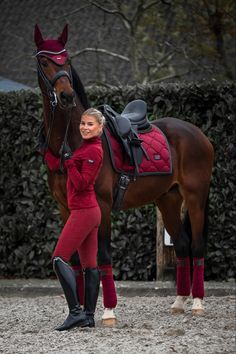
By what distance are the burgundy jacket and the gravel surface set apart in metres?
1.03

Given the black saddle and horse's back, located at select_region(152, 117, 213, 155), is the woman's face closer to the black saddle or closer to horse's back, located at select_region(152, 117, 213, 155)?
the black saddle

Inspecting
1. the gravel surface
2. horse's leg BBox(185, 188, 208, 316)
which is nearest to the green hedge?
the gravel surface

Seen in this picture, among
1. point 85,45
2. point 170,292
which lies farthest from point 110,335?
point 85,45

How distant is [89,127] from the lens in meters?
6.68

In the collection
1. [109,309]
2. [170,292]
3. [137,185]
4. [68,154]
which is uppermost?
[68,154]

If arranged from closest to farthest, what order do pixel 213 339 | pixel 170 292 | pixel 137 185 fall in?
pixel 213 339 → pixel 137 185 → pixel 170 292

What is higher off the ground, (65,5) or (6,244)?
(65,5)

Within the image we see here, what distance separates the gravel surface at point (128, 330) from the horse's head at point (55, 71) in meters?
1.89

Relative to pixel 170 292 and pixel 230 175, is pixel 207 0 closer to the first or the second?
pixel 230 175

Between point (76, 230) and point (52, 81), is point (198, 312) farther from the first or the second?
point (52, 81)

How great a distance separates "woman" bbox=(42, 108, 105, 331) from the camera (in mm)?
6594

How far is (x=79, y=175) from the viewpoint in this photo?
6.54m

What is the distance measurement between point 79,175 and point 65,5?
15.0 m

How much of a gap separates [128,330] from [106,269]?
62cm
